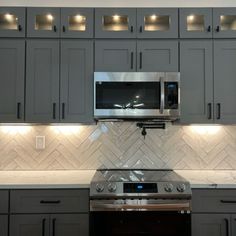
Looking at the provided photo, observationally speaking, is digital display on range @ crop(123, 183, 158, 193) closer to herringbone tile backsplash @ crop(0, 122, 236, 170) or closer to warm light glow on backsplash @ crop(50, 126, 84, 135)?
herringbone tile backsplash @ crop(0, 122, 236, 170)

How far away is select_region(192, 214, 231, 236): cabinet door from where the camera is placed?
203 cm

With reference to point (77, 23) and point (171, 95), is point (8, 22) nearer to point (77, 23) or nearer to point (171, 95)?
point (77, 23)

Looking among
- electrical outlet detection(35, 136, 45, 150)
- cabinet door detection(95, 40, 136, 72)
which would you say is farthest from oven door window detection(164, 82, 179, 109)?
electrical outlet detection(35, 136, 45, 150)

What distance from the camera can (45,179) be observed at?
7.25 feet

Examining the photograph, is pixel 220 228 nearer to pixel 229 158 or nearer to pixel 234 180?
pixel 234 180

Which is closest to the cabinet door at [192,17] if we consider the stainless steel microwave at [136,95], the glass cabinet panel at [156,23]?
the glass cabinet panel at [156,23]

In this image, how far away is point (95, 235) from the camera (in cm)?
202

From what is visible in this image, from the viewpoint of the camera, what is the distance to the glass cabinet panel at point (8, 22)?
2.40m

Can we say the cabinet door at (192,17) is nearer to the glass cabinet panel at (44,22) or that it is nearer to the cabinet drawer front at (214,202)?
the glass cabinet panel at (44,22)

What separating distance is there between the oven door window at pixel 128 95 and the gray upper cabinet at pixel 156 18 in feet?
1.58

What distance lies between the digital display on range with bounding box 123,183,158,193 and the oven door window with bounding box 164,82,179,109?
2.33 ft

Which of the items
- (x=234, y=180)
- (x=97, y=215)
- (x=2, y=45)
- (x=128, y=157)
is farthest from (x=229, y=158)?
(x=2, y=45)

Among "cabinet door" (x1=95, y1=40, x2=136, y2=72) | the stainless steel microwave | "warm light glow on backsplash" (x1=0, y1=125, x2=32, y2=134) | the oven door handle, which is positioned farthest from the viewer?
"warm light glow on backsplash" (x1=0, y1=125, x2=32, y2=134)

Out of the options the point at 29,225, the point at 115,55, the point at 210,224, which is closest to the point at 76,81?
the point at 115,55
